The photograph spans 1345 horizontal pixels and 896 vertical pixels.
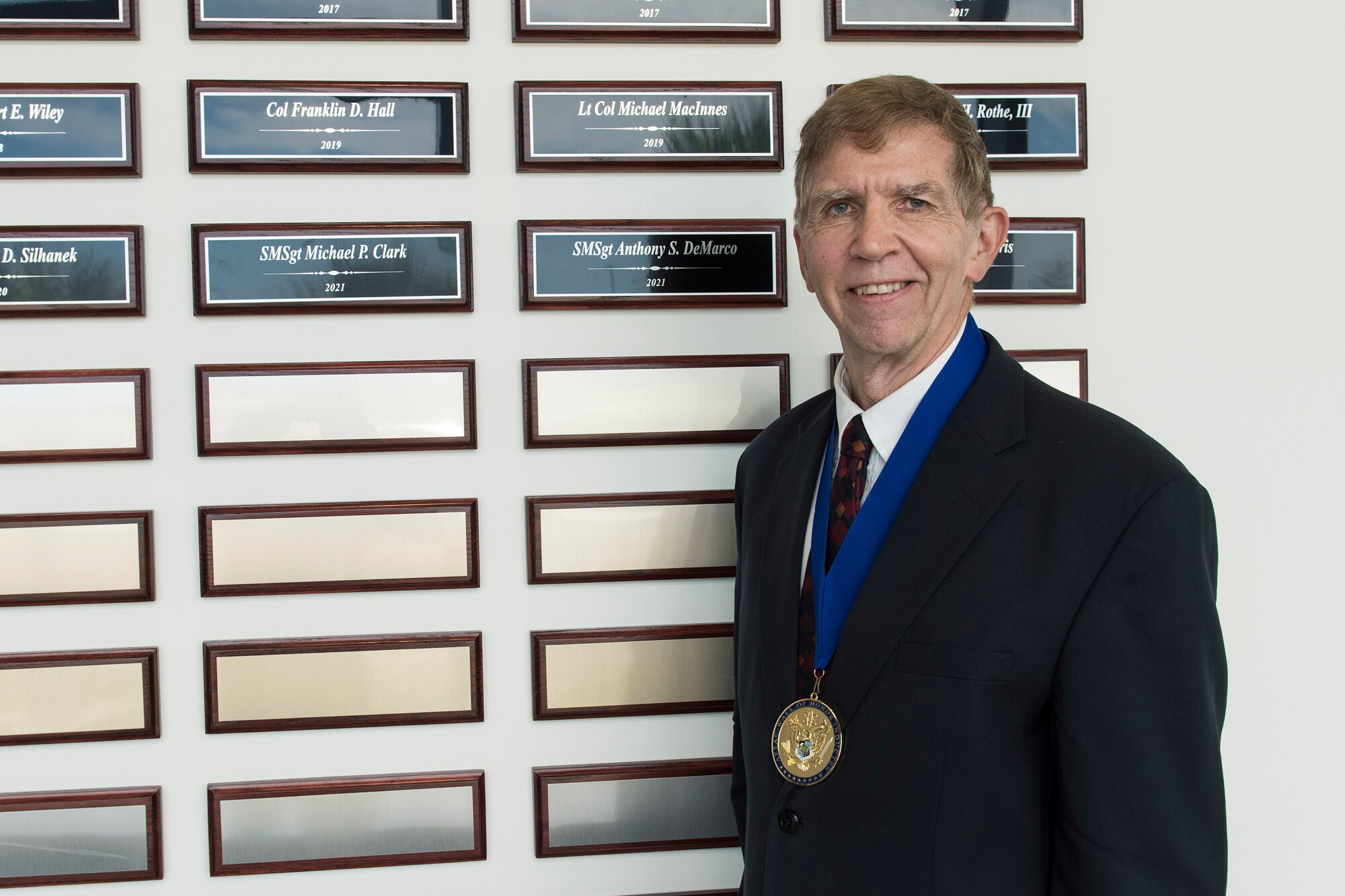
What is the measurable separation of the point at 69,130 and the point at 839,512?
1.16 metres

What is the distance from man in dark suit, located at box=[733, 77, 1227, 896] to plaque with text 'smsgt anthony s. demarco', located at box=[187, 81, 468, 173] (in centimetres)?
57

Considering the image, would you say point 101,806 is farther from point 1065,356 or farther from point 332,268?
point 1065,356

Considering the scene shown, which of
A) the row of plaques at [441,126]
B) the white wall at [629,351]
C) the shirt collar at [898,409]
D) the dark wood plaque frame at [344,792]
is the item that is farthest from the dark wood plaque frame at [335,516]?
the shirt collar at [898,409]

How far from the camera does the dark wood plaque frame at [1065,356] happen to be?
1.35 m

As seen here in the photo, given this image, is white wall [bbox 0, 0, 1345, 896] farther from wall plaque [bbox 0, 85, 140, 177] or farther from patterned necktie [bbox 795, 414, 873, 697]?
patterned necktie [bbox 795, 414, 873, 697]

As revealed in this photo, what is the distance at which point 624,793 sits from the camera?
1.35m

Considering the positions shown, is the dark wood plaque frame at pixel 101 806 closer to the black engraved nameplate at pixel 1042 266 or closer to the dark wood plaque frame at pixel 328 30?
the dark wood plaque frame at pixel 328 30

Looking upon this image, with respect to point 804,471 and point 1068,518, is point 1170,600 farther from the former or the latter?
point 804,471

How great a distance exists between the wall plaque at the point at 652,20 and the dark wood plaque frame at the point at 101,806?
119cm

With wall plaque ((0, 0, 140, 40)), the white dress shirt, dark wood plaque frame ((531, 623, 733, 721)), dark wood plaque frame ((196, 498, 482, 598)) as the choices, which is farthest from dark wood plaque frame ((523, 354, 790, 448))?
wall plaque ((0, 0, 140, 40))

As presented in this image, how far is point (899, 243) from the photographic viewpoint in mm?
917

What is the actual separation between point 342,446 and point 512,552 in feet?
0.92

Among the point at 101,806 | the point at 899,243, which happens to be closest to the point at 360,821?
the point at 101,806

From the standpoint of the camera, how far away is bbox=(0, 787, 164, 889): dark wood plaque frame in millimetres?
1280
